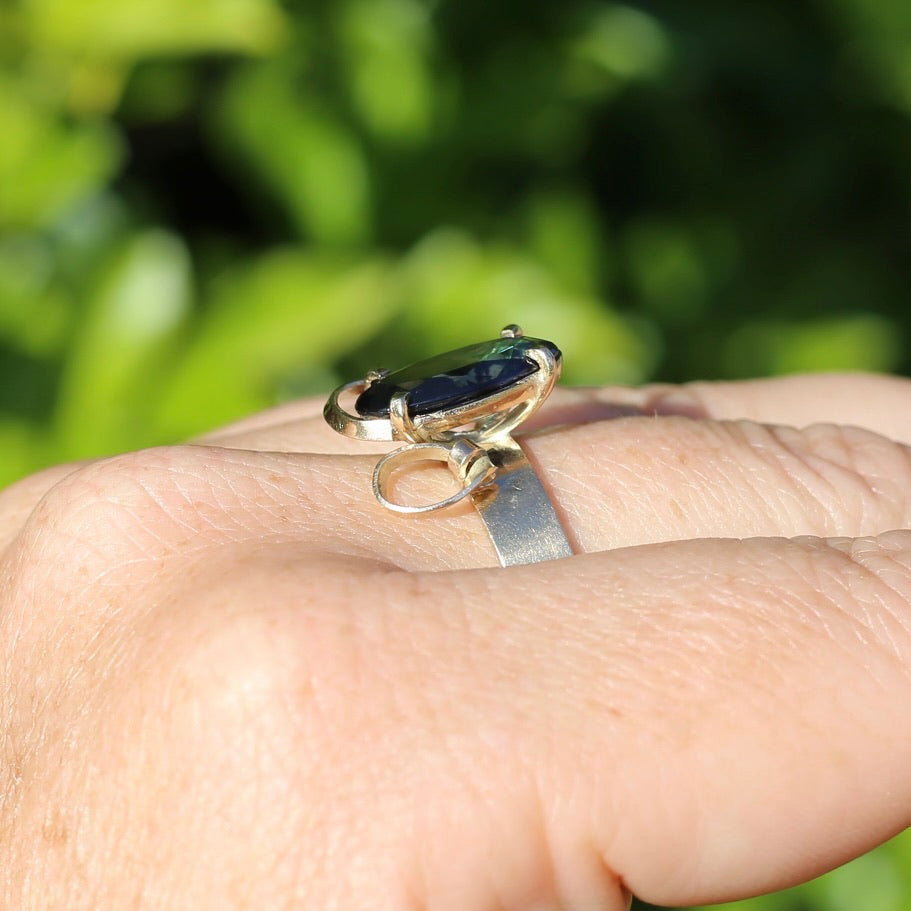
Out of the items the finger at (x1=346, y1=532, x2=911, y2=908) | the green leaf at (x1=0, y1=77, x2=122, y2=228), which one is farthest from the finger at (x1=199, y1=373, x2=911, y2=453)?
the green leaf at (x1=0, y1=77, x2=122, y2=228)

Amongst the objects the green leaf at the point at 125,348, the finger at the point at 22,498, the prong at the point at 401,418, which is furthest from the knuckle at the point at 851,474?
the green leaf at the point at 125,348

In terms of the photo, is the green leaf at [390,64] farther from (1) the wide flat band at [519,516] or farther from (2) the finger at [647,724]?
(2) the finger at [647,724]

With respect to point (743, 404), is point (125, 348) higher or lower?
higher

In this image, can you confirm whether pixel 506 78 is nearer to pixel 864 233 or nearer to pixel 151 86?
pixel 151 86

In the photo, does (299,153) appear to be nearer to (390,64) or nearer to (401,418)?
A: (390,64)

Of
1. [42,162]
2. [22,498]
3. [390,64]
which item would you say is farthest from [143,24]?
[22,498]

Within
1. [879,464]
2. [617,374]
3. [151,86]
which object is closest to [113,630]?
[879,464]
